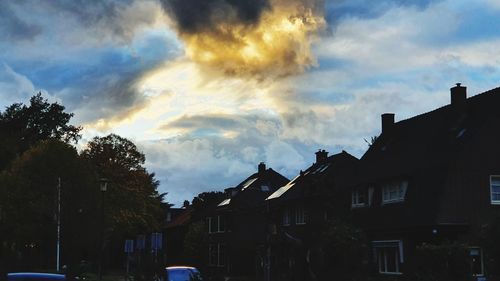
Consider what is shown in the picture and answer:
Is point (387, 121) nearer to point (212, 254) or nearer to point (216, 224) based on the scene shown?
point (216, 224)

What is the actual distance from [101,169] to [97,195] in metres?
19.6

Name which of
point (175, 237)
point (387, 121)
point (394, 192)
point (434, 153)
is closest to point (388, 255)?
point (394, 192)

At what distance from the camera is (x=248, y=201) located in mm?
72000

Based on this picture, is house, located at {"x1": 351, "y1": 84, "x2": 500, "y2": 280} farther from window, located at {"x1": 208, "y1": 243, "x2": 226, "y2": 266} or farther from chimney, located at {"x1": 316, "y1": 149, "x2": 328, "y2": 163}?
window, located at {"x1": 208, "y1": 243, "x2": 226, "y2": 266}

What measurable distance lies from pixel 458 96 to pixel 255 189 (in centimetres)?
3601

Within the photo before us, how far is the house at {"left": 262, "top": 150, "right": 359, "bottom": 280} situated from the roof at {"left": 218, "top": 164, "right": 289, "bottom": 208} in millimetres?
11573

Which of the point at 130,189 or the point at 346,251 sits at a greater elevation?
the point at 130,189

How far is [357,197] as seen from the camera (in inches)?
1697

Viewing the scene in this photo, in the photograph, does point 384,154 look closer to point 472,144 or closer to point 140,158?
point 472,144

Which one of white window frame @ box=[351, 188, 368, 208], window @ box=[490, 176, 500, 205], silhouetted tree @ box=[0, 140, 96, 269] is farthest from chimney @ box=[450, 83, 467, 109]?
silhouetted tree @ box=[0, 140, 96, 269]

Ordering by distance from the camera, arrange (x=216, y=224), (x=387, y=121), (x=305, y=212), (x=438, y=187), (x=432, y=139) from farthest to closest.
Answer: (x=216, y=224) → (x=387, y=121) → (x=305, y=212) → (x=432, y=139) → (x=438, y=187)

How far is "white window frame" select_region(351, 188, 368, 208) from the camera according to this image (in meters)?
42.1

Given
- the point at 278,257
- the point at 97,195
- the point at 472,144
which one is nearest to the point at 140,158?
the point at 97,195

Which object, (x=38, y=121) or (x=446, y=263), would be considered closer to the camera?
(x=446, y=263)
